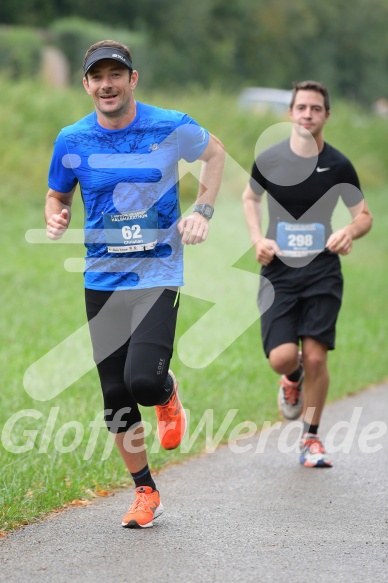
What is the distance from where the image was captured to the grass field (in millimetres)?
7055

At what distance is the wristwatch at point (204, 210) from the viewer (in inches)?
224

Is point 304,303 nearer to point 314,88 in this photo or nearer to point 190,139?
point 314,88

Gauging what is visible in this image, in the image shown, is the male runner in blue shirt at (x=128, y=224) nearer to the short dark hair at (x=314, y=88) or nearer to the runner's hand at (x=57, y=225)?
the runner's hand at (x=57, y=225)

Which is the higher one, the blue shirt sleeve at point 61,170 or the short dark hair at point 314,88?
the short dark hair at point 314,88

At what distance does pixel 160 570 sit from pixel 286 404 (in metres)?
3.19

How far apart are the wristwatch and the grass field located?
1.78 metres

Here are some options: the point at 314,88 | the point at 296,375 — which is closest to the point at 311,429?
the point at 296,375

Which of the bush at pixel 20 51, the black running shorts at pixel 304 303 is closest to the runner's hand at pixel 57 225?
the black running shorts at pixel 304 303

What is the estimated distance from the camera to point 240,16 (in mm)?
57000

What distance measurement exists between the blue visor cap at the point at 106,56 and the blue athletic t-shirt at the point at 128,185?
27 centimetres

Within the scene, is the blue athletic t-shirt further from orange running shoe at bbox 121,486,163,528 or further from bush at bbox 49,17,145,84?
bush at bbox 49,17,145,84

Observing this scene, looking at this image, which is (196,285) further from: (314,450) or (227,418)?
(314,450)

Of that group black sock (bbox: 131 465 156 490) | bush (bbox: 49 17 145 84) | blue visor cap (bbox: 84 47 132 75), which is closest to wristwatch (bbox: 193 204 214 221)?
blue visor cap (bbox: 84 47 132 75)

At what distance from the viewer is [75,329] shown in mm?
12039
